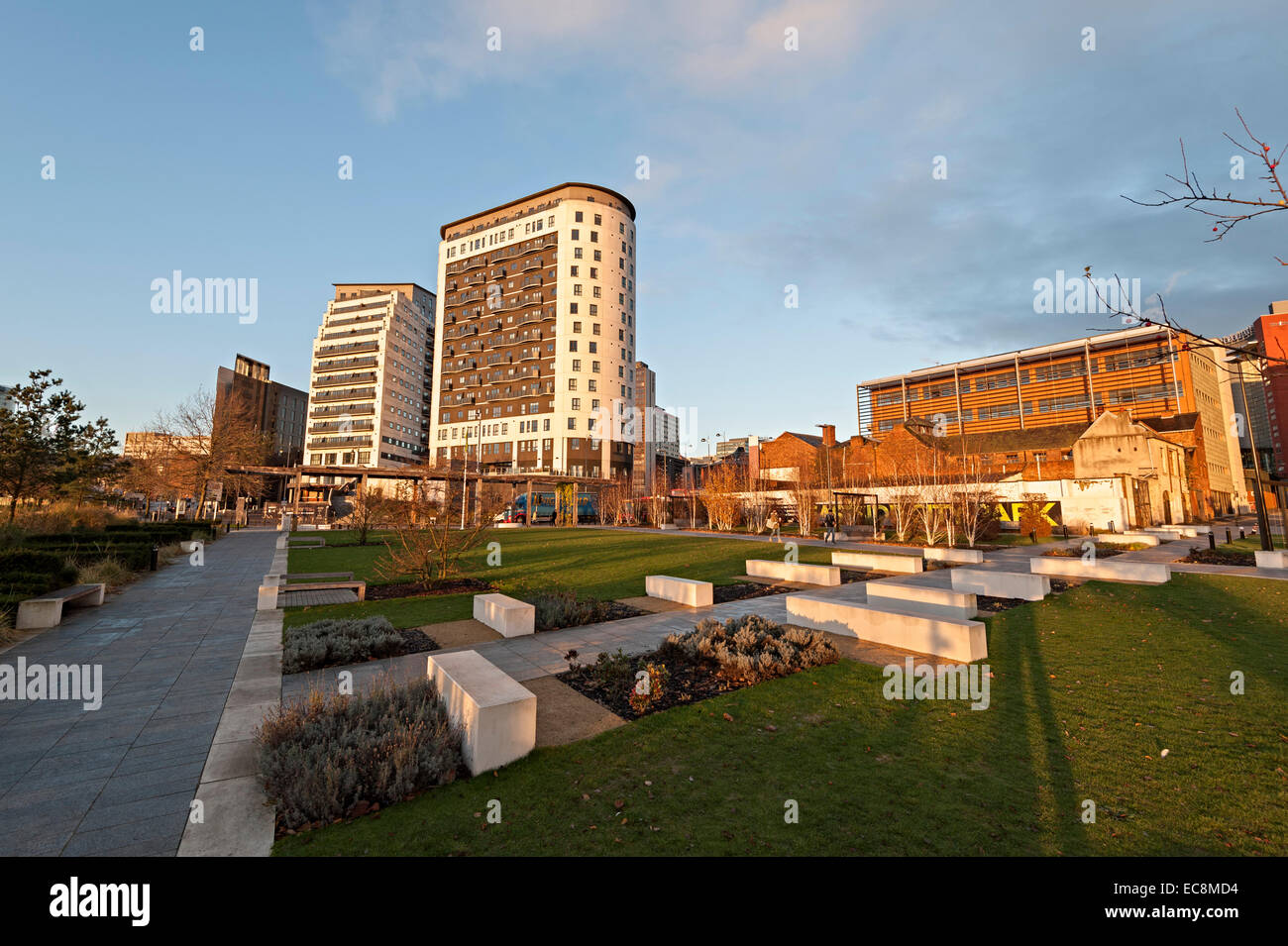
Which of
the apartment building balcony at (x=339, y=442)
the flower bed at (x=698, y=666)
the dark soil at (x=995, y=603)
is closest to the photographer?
the flower bed at (x=698, y=666)

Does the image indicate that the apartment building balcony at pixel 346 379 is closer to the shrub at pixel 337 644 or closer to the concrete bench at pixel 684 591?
the concrete bench at pixel 684 591

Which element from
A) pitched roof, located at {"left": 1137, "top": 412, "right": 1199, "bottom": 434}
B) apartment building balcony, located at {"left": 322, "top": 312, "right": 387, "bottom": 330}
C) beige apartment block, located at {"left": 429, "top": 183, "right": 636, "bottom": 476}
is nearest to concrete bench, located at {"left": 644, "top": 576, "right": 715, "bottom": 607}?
beige apartment block, located at {"left": 429, "top": 183, "right": 636, "bottom": 476}

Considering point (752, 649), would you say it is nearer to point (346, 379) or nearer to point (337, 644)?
point (337, 644)

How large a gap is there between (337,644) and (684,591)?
276 inches

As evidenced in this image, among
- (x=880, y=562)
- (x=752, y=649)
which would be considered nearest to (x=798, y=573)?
(x=880, y=562)

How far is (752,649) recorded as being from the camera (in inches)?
291

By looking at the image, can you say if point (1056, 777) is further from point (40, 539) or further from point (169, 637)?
point (40, 539)

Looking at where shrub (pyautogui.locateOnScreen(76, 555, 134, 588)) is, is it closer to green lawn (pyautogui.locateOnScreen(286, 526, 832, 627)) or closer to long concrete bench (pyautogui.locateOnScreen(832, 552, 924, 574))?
green lawn (pyautogui.locateOnScreen(286, 526, 832, 627))

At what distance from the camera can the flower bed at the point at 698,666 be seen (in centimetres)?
613

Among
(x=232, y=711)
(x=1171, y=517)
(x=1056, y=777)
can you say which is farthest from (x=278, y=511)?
(x=1171, y=517)

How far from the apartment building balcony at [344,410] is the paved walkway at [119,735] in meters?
85.6

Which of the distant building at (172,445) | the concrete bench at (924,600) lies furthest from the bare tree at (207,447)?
the concrete bench at (924,600)

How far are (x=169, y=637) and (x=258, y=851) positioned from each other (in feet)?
25.7

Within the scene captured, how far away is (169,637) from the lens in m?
8.73
